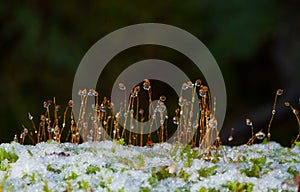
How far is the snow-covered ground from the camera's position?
2922mm

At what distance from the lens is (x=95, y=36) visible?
9.98m

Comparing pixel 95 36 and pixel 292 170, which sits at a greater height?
pixel 95 36

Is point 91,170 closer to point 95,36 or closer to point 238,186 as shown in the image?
point 238,186

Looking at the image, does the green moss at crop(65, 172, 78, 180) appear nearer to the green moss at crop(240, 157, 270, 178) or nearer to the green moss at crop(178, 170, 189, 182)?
the green moss at crop(178, 170, 189, 182)

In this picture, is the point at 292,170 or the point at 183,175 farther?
the point at 292,170

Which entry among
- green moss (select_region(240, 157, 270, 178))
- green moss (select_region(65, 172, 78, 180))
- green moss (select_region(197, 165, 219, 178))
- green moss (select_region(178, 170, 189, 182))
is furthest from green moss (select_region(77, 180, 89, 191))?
green moss (select_region(240, 157, 270, 178))

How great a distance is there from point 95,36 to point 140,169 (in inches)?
279

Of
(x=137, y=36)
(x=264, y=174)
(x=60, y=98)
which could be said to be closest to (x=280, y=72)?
(x=137, y=36)

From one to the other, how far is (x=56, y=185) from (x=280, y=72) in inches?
336

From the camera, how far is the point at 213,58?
31.8 feet

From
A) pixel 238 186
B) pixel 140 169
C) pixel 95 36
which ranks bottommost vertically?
pixel 238 186

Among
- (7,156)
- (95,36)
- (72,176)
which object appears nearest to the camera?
(72,176)

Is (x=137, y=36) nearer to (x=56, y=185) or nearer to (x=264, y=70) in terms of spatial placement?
(x=264, y=70)

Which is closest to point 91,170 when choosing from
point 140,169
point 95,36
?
point 140,169
